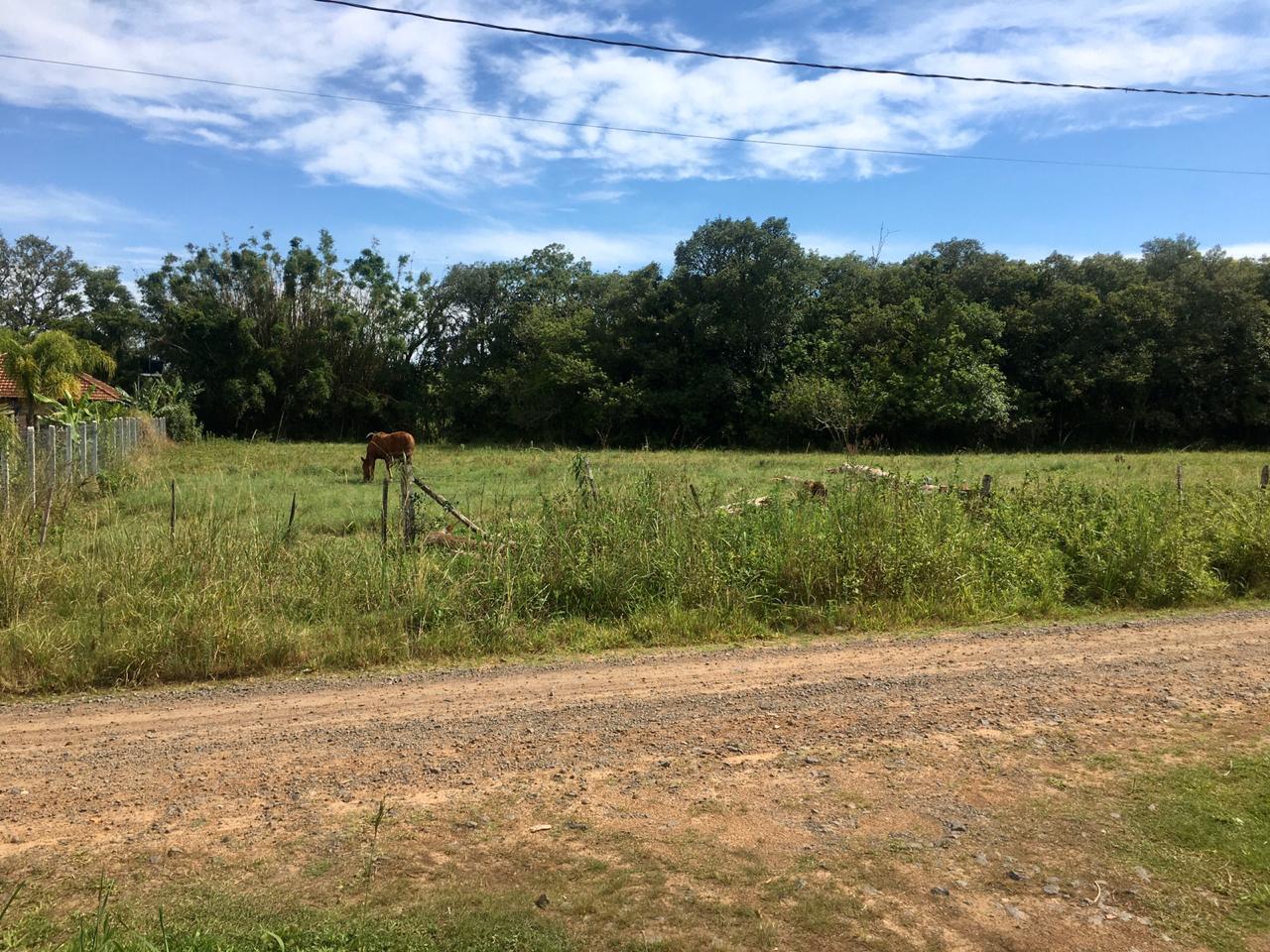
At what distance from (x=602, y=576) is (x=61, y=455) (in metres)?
10.5

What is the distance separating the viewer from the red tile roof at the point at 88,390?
28.4 m

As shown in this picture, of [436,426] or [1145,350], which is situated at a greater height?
[1145,350]

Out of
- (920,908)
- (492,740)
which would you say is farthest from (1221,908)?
(492,740)

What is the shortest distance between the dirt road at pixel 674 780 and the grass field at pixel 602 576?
A: 22.0 inches

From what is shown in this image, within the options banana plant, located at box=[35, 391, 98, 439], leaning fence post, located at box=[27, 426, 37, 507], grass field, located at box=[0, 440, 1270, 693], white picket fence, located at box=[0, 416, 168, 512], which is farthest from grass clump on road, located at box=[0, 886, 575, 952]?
banana plant, located at box=[35, 391, 98, 439]

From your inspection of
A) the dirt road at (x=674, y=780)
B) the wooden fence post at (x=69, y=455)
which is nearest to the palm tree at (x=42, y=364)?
the wooden fence post at (x=69, y=455)

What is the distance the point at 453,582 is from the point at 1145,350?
1424 inches

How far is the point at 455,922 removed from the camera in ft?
9.95

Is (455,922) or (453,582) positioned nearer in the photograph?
(455,922)

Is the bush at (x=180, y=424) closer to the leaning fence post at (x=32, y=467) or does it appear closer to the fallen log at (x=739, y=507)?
the leaning fence post at (x=32, y=467)

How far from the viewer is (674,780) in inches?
169

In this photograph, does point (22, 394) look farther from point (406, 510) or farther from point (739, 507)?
point (739, 507)

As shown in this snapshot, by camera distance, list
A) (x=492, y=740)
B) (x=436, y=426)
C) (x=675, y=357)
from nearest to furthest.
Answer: (x=492, y=740) < (x=675, y=357) < (x=436, y=426)

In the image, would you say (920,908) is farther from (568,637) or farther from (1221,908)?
(568,637)
